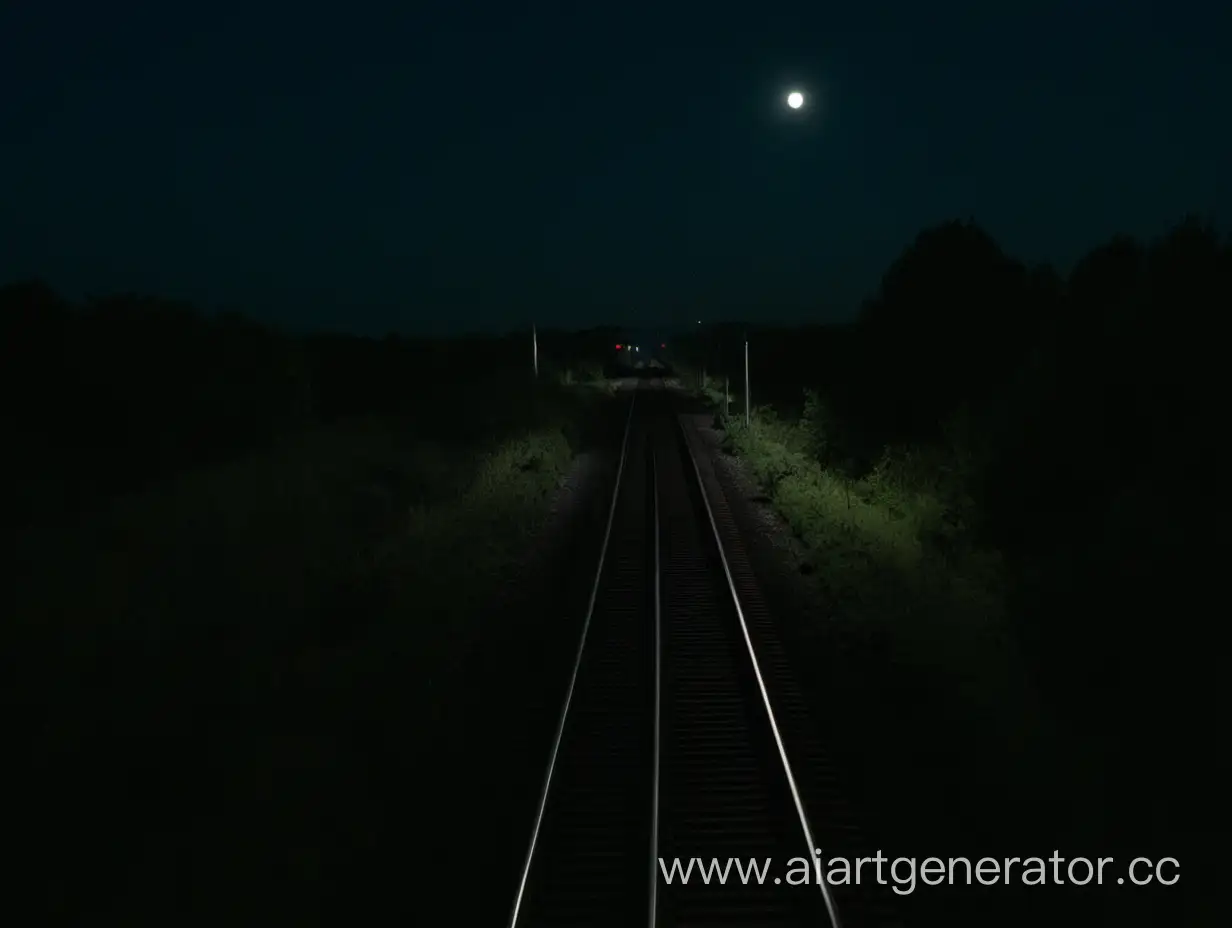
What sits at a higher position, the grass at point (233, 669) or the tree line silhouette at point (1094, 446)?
the tree line silhouette at point (1094, 446)

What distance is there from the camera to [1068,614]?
13148mm

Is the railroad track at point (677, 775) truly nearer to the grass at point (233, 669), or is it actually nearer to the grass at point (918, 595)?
the grass at point (918, 595)

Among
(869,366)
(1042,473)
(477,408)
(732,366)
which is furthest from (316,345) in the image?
(1042,473)

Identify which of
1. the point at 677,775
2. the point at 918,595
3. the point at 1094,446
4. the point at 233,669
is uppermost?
the point at 1094,446

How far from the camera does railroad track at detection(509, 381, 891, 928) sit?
718 cm

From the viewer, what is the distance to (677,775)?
934 cm

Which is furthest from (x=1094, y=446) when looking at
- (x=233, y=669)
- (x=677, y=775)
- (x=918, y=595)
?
(x=233, y=669)

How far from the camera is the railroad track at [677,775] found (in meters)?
7.18

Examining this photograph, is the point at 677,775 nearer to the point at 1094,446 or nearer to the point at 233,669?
the point at 233,669

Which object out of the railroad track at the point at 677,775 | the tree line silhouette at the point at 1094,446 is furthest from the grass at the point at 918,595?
the railroad track at the point at 677,775

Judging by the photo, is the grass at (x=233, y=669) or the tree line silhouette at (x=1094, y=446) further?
the tree line silhouette at (x=1094, y=446)

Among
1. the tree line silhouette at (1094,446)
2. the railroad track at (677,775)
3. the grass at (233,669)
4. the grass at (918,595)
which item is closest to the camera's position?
the railroad track at (677,775)

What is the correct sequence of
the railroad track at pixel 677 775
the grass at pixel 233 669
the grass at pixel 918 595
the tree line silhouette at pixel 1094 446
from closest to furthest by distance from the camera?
the railroad track at pixel 677 775 < the grass at pixel 233 669 < the grass at pixel 918 595 < the tree line silhouette at pixel 1094 446

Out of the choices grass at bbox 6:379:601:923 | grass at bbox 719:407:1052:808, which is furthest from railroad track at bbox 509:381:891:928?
grass at bbox 6:379:601:923
